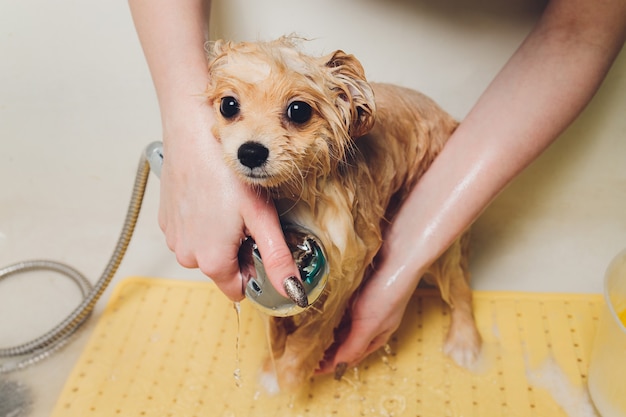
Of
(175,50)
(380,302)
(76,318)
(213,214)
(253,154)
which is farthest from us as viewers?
(76,318)

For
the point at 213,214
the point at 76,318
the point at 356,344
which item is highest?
the point at 213,214

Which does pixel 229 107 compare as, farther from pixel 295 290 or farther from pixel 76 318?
pixel 76 318

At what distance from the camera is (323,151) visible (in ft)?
2.89

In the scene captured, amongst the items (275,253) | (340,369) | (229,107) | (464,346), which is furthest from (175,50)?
(464,346)

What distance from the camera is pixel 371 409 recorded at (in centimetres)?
134

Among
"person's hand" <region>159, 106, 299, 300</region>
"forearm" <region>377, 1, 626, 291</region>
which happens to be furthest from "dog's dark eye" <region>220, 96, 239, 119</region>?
"forearm" <region>377, 1, 626, 291</region>

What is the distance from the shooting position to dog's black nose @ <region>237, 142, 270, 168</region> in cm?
81

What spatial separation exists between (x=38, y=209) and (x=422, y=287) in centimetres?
108

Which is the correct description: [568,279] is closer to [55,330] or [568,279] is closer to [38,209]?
[55,330]

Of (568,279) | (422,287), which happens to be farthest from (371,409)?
(568,279)

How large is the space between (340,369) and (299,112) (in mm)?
688

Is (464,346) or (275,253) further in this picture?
(464,346)

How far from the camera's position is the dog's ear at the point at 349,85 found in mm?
868

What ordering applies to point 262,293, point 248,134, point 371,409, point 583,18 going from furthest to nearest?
point 371,409 → point 583,18 → point 262,293 → point 248,134
